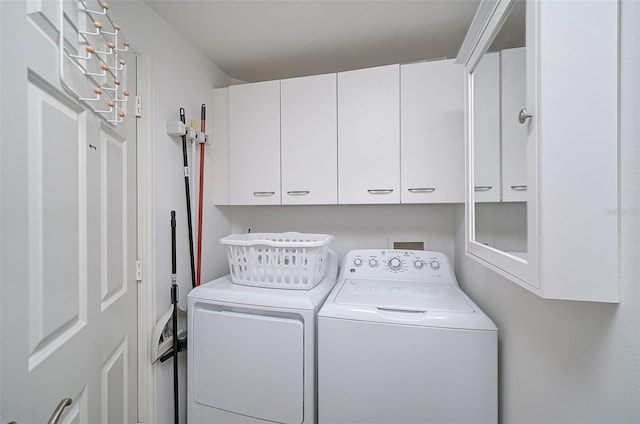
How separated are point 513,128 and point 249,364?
1.49 metres

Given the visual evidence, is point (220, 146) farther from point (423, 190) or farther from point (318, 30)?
point (423, 190)

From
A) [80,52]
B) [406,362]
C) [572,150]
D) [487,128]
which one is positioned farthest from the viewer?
[406,362]

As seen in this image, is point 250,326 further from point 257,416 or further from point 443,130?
point 443,130

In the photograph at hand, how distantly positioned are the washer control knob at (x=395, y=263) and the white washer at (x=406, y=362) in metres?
0.40

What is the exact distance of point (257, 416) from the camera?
132cm

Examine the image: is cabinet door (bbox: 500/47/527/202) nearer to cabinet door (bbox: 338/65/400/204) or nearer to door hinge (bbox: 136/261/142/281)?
cabinet door (bbox: 338/65/400/204)

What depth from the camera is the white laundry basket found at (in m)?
1.45

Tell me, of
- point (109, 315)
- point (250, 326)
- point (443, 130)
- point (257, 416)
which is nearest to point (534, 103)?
point (443, 130)

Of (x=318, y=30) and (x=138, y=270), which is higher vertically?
(x=318, y=30)

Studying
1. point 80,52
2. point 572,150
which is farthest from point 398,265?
point 80,52

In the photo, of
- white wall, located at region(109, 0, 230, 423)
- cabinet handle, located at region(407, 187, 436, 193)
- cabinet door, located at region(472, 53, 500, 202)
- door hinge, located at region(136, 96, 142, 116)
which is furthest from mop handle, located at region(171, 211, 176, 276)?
cabinet door, located at region(472, 53, 500, 202)

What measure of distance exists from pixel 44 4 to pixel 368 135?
1428mm

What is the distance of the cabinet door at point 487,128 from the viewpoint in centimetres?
90

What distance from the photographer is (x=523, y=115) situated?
25.9 inches
